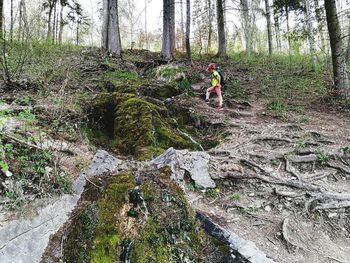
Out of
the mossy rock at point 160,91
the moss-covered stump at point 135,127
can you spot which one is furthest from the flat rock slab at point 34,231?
the mossy rock at point 160,91

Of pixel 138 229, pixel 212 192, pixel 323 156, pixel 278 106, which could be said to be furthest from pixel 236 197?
pixel 278 106

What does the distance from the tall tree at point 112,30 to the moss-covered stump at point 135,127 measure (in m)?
6.37

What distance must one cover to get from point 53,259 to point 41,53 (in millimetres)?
9049

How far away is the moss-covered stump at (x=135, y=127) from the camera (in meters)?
5.44

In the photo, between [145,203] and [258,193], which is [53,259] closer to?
[145,203]

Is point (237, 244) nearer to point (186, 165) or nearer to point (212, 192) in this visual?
point (212, 192)

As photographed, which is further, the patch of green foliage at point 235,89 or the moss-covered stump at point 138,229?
→ the patch of green foliage at point 235,89

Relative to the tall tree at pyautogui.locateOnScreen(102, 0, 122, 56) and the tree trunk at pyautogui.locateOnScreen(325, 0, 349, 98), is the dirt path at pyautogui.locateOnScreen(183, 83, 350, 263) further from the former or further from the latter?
the tall tree at pyautogui.locateOnScreen(102, 0, 122, 56)

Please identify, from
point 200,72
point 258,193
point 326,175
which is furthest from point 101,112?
point 200,72

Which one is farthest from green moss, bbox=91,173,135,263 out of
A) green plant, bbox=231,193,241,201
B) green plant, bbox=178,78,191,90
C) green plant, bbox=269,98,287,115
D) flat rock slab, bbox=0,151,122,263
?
green plant, bbox=178,78,191,90

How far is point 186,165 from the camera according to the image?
471 centimetres

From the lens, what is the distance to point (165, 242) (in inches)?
127

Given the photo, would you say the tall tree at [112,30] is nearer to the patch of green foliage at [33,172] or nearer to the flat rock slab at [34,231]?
the patch of green foliage at [33,172]

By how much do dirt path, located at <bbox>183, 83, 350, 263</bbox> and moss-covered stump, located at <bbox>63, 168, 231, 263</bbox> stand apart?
0.58m
